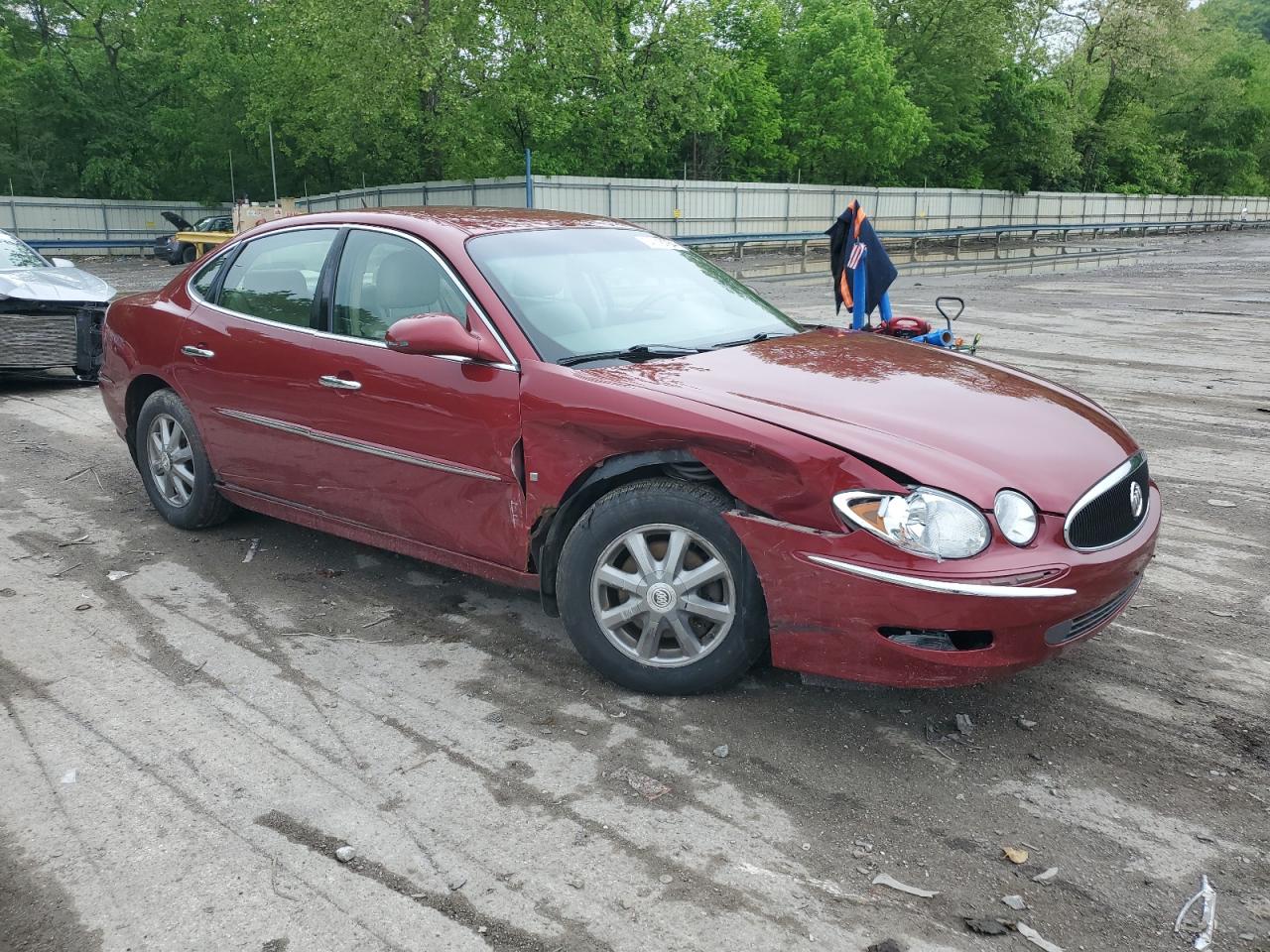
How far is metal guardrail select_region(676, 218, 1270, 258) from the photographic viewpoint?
29094 mm

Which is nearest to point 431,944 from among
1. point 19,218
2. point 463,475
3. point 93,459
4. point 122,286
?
point 463,475

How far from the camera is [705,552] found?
359 centimetres

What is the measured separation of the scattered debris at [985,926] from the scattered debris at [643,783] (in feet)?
3.02

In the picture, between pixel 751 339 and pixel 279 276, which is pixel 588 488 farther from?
pixel 279 276

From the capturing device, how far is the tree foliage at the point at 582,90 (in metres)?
32.8

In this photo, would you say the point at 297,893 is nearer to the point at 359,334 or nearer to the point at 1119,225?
the point at 359,334

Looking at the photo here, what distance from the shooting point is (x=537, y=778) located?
328cm

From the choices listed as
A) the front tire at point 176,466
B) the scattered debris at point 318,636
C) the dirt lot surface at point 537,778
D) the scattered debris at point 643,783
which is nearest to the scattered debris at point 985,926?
the dirt lot surface at point 537,778

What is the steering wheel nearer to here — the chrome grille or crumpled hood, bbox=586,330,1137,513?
crumpled hood, bbox=586,330,1137,513

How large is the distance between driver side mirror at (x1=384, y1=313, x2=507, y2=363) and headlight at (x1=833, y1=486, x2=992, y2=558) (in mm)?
1549

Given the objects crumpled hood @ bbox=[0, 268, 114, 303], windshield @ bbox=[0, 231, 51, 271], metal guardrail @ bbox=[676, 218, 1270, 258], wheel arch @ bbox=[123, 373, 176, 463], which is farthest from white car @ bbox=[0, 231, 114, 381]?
metal guardrail @ bbox=[676, 218, 1270, 258]

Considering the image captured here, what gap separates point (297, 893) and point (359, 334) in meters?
2.48

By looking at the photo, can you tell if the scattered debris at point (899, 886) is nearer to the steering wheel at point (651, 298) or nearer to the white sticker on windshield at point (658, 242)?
the steering wheel at point (651, 298)

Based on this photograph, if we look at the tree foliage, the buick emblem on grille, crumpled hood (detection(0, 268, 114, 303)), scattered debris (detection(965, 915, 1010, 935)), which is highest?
the tree foliage
